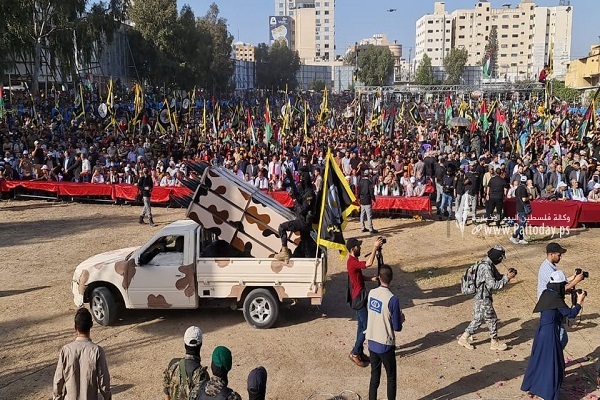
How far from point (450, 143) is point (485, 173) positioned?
780 centimetres

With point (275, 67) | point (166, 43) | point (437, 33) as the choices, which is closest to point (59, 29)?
point (166, 43)

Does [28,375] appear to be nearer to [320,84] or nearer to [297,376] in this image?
[297,376]

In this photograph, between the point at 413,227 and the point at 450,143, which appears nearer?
the point at 413,227

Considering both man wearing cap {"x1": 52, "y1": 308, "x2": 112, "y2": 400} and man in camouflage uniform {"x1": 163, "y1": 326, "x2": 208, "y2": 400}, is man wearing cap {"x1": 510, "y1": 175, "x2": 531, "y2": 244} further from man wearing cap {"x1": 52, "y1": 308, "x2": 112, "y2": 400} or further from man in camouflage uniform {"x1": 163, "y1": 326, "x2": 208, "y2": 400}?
man wearing cap {"x1": 52, "y1": 308, "x2": 112, "y2": 400}

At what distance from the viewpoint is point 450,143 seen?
25.3m

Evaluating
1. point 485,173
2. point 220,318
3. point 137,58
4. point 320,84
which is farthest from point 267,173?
point 320,84

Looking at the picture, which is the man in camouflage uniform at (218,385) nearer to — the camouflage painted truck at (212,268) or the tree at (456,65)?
the camouflage painted truck at (212,268)

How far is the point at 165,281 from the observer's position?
9.24 m

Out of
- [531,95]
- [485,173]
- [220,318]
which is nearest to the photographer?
[220,318]

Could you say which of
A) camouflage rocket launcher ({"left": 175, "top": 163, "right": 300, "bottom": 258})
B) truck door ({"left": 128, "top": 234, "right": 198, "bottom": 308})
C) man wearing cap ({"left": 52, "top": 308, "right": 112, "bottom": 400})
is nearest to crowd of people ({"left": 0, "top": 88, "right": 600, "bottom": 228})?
camouflage rocket launcher ({"left": 175, "top": 163, "right": 300, "bottom": 258})

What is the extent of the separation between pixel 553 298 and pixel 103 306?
267 inches

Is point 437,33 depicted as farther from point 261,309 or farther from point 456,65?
point 261,309

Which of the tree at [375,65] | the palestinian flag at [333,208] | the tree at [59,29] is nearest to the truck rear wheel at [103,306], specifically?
the palestinian flag at [333,208]

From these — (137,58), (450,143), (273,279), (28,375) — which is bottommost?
(28,375)
